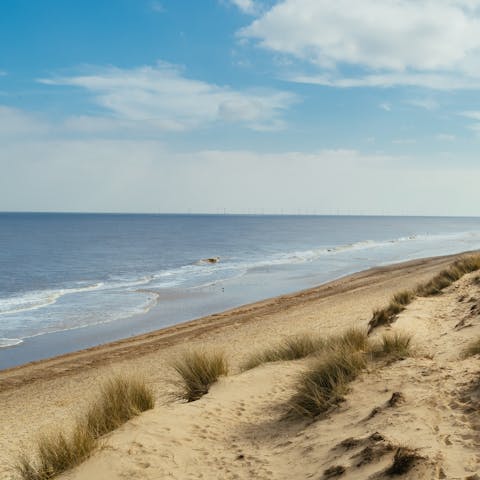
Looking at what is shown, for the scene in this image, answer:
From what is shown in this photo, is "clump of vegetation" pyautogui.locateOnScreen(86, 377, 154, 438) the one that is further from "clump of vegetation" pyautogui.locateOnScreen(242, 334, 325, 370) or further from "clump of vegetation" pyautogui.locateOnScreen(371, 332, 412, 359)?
"clump of vegetation" pyautogui.locateOnScreen(371, 332, 412, 359)

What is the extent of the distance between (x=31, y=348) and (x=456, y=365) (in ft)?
49.3

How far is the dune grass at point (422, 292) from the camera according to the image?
39.9ft

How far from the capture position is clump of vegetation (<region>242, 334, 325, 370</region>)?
32.2ft

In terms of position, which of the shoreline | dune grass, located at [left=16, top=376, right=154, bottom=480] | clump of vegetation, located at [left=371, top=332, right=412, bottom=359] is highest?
clump of vegetation, located at [left=371, top=332, right=412, bottom=359]

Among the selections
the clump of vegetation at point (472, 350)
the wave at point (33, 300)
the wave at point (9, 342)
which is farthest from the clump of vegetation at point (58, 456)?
the wave at point (33, 300)

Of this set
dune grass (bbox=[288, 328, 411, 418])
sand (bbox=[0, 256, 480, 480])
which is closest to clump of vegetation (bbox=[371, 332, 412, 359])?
dune grass (bbox=[288, 328, 411, 418])

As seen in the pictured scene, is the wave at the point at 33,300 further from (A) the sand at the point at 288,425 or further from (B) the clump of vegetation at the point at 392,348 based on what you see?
(B) the clump of vegetation at the point at 392,348

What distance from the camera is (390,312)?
12.9 meters

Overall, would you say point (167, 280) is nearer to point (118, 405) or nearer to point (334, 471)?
point (118, 405)

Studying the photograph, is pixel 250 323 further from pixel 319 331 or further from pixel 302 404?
pixel 302 404

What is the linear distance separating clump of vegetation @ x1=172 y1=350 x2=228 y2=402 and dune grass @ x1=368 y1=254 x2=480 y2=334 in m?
3.95

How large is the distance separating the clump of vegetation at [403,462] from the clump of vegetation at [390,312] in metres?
6.83

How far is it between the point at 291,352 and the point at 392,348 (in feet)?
7.87

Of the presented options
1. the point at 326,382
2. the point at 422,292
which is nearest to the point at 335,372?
the point at 326,382
